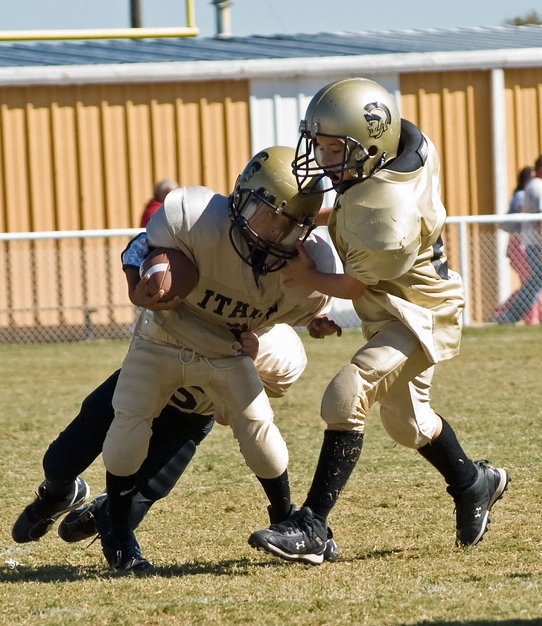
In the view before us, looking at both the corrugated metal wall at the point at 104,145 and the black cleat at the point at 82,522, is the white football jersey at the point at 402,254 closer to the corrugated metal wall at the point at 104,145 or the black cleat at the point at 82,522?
the black cleat at the point at 82,522

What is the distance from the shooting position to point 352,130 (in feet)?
12.6

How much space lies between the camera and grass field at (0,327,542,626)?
11.0 ft

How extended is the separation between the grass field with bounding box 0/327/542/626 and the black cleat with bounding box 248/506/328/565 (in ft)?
0.23

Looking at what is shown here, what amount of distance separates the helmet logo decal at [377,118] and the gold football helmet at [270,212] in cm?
25

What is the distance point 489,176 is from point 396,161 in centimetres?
990

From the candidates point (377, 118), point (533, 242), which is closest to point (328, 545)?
point (377, 118)

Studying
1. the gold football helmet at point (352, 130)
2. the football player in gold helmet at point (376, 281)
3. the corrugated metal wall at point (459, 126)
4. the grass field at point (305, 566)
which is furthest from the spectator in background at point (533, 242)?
the gold football helmet at point (352, 130)

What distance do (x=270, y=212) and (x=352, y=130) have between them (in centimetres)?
38

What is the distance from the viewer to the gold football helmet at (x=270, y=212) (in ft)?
12.4

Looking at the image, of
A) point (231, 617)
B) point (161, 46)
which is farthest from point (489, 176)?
point (231, 617)

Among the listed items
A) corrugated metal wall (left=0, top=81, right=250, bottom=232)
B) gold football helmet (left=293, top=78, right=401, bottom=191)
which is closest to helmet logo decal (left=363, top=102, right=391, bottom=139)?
gold football helmet (left=293, top=78, right=401, bottom=191)

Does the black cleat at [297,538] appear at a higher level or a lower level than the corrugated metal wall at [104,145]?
lower

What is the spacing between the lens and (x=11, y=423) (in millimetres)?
7039

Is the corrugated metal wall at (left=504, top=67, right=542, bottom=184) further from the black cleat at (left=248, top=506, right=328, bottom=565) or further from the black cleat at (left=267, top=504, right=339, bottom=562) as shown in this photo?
the black cleat at (left=248, top=506, right=328, bottom=565)
